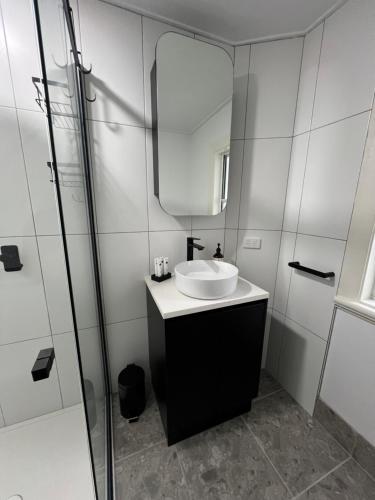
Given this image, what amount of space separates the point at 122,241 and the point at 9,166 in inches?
24.7

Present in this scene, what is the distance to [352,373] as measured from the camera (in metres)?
1.08

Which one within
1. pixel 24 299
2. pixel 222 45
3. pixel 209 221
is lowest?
pixel 24 299

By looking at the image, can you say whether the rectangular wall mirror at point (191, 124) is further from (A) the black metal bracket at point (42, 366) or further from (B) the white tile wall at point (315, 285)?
(A) the black metal bracket at point (42, 366)

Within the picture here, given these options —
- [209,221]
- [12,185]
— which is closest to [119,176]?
[12,185]

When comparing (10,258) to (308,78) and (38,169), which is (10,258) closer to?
(38,169)

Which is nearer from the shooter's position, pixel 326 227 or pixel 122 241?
pixel 326 227

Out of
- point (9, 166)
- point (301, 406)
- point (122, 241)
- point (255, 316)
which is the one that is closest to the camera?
point (9, 166)

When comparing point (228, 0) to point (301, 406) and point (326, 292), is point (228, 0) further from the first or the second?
point (301, 406)

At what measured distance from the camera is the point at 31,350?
1.18 meters

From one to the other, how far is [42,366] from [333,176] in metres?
1.51

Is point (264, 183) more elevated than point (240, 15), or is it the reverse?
point (240, 15)

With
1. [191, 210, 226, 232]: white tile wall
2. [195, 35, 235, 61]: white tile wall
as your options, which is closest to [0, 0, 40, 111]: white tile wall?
[195, 35, 235, 61]: white tile wall

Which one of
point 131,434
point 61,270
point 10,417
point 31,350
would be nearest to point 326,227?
point 61,270

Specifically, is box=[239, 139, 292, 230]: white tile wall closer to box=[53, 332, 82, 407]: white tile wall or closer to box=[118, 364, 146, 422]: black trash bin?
box=[118, 364, 146, 422]: black trash bin
